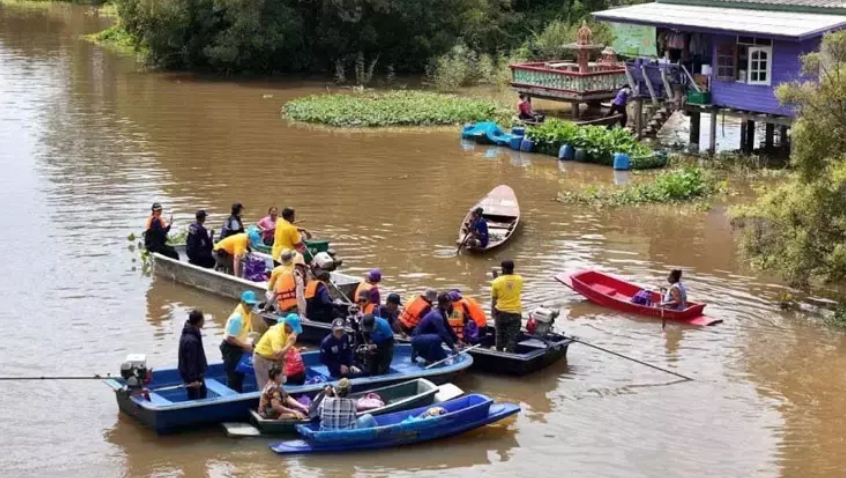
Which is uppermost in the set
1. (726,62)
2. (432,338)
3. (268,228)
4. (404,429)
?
(726,62)

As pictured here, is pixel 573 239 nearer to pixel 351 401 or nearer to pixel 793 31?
pixel 793 31

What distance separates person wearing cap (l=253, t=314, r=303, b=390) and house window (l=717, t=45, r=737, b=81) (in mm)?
Result: 19859

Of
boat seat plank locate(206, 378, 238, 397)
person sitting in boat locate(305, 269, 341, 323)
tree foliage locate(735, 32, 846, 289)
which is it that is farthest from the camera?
tree foliage locate(735, 32, 846, 289)

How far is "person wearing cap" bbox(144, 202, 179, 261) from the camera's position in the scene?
22875mm

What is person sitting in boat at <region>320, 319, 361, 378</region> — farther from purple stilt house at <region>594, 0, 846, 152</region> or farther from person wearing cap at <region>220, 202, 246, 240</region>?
purple stilt house at <region>594, 0, 846, 152</region>

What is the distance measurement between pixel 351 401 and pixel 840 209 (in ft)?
29.5

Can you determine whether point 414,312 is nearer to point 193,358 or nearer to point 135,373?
point 193,358

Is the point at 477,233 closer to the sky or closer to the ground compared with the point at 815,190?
closer to the ground

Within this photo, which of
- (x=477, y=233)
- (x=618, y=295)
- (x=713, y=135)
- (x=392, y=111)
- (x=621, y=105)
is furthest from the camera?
(x=392, y=111)

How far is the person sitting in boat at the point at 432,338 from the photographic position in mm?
17156

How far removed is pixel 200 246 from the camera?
878 inches

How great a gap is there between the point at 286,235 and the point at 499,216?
6516mm

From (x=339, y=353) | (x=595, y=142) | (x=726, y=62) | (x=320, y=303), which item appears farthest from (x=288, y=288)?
(x=726, y=62)

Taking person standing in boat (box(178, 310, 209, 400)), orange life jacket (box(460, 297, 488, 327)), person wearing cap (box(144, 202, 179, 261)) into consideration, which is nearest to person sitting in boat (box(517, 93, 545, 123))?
person wearing cap (box(144, 202, 179, 261))
